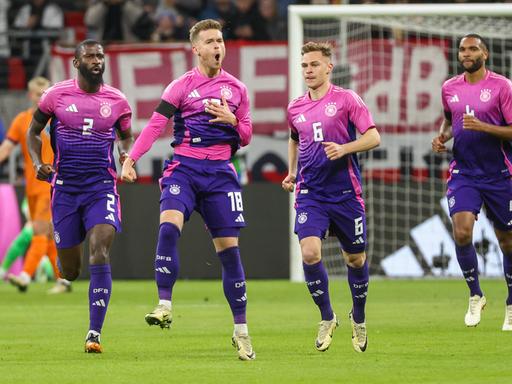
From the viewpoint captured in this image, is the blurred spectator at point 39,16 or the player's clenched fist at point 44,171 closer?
the player's clenched fist at point 44,171

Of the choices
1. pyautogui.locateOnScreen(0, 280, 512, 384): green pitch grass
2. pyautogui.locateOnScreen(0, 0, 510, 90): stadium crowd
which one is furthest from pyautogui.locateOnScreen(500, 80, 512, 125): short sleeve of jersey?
pyautogui.locateOnScreen(0, 0, 510, 90): stadium crowd

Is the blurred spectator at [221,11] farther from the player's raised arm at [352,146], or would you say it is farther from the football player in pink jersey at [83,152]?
the player's raised arm at [352,146]

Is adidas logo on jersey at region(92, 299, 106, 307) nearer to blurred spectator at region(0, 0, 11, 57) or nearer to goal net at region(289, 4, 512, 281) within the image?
goal net at region(289, 4, 512, 281)

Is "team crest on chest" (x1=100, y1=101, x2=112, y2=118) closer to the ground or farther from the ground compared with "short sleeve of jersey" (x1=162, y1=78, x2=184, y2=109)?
closer to the ground

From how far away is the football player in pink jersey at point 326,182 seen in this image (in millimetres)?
10680

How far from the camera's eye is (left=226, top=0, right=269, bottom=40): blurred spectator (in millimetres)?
23734

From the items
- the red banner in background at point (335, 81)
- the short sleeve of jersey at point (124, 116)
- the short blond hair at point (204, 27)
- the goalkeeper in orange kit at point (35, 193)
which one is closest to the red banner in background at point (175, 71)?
the red banner in background at point (335, 81)

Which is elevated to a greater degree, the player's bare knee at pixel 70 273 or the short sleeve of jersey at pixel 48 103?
the short sleeve of jersey at pixel 48 103

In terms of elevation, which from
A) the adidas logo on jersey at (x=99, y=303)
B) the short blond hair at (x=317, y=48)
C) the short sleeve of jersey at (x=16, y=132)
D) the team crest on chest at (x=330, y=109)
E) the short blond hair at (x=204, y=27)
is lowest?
the adidas logo on jersey at (x=99, y=303)

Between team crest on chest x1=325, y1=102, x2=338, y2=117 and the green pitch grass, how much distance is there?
1787 mm

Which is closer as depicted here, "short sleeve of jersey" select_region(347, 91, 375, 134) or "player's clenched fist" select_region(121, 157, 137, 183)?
"player's clenched fist" select_region(121, 157, 137, 183)

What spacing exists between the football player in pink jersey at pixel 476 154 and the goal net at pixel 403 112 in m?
7.25

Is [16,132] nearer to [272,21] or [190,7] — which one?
[272,21]

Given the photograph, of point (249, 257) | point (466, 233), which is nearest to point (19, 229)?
point (249, 257)
